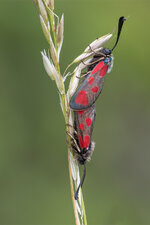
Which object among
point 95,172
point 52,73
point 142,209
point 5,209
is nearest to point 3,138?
point 5,209

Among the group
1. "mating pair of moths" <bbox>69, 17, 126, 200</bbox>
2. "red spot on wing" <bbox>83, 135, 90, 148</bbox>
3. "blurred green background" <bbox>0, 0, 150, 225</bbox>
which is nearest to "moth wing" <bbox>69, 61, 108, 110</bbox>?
"mating pair of moths" <bbox>69, 17, 126, 200</bbox>

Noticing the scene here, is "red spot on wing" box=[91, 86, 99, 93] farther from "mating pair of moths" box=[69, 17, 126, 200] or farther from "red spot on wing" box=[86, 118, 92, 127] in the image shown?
"red spot on wing" box=[86, 118, 92, 127]

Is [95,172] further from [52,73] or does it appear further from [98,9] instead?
[52,73]

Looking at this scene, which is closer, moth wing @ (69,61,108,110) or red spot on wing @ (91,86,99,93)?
moth wing @ (69,61,108,110)

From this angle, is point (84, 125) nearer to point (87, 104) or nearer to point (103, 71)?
point (87, 104)

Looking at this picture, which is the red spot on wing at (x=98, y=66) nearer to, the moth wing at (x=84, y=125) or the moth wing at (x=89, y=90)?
the moth wing at (x=89, y=90)

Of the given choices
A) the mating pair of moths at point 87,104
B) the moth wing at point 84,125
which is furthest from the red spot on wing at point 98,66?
the moth wing at point 84,125
